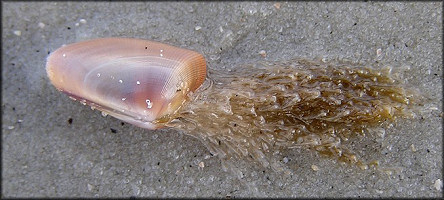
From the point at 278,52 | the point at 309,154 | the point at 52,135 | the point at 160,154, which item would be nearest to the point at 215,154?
the point at 160,154

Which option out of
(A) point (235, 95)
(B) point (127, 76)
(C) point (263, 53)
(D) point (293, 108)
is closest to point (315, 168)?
(D) point (293, 108)

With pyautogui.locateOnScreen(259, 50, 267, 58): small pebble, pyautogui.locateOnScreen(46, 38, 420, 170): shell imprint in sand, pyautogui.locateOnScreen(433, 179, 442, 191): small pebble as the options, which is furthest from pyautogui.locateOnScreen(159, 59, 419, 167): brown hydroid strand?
pyautogui.locateOnScreen(433, 179, 442, 191): small pebble

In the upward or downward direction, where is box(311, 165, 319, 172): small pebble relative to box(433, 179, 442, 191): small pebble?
downward

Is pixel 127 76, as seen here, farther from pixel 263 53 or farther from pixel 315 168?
pixel 315 168

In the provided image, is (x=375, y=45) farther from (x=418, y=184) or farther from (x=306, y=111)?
(x=418, y=184)

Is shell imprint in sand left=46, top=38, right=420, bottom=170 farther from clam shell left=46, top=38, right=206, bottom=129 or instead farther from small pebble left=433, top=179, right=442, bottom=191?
small pebble left=433, top=179, right=442, bottom=191

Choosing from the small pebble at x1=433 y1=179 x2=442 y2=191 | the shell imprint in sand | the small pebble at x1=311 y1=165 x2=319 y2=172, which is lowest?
the small pebble at x1=311 y1=165 x2=319 y2=172

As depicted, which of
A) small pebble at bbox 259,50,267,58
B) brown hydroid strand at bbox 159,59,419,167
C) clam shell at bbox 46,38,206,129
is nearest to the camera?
clam shell at bbox 46,38,206,129

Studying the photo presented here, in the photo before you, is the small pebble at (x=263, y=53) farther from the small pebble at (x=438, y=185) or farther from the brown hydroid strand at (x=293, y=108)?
the small pebble at (x=438, y=185)

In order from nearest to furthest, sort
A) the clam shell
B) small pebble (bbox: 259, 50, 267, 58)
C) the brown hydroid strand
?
the clam shell
the brown hydroid strand
small pebble (bbox: 259, 50, 267, 58)
